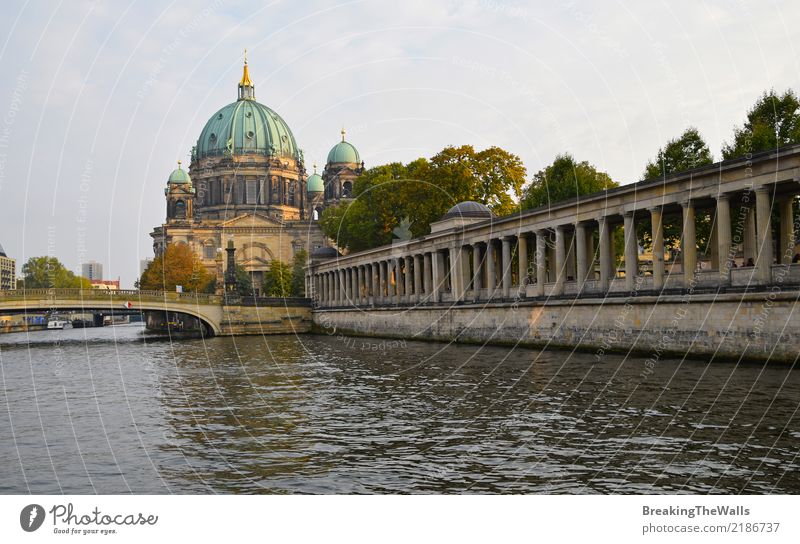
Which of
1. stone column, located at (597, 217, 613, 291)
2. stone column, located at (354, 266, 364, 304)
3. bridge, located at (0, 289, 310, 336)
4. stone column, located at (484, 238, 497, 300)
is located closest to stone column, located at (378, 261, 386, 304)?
stone column, located at (354, 266, 364, 304)

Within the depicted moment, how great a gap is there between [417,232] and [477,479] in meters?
60.2

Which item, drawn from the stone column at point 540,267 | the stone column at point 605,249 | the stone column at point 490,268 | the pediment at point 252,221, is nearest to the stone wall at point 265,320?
the stone column at point 490,268

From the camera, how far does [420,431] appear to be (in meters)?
18.4

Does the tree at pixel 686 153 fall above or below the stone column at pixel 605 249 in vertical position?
above

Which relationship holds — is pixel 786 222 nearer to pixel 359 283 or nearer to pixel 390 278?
pixel 390 278

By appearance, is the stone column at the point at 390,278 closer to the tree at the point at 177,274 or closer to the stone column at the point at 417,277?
the stone column at the point at 417,277

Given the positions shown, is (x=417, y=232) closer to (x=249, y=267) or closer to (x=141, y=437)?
(x=141, y=437)

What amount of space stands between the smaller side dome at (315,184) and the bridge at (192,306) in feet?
293

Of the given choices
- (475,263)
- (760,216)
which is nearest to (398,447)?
(760,216)

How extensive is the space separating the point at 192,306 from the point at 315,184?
100833 mm

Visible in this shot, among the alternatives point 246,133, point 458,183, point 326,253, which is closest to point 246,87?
point 246,133

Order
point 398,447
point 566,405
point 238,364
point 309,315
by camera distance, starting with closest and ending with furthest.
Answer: point 398,447
point 566,405
point 238,364
point 309,315

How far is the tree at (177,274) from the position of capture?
127312mm
